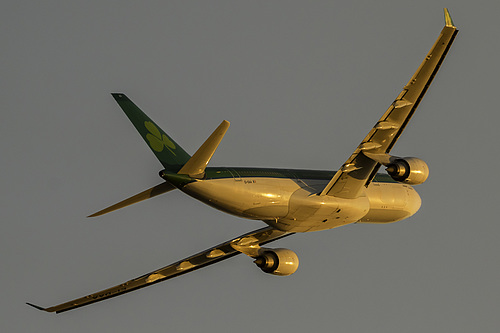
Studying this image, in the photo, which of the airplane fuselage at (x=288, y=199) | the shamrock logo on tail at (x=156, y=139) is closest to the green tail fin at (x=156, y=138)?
the shamrock logo on tail at (x=156, y=139)

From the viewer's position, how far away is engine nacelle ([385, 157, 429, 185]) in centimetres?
3981

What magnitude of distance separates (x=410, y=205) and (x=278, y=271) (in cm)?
775

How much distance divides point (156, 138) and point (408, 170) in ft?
35.1

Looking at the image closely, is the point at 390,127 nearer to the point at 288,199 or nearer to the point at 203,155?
the point at 288,199

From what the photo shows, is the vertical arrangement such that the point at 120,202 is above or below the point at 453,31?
below

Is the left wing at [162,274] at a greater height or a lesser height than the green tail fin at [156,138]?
lesser

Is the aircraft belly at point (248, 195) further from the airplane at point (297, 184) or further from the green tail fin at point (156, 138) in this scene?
the green tail fin at point (156, 138)

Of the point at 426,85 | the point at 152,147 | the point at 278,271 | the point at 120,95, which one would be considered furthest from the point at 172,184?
the point at 426,85

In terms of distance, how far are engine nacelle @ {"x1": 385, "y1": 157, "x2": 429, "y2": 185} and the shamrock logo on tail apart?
9.40m

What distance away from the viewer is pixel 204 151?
123 ft

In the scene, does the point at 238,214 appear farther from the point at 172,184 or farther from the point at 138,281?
the point at 138,281

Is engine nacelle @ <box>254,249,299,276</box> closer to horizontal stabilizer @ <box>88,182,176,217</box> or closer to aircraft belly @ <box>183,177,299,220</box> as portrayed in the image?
aircraft belly @ <box>183,177,299,220</box>

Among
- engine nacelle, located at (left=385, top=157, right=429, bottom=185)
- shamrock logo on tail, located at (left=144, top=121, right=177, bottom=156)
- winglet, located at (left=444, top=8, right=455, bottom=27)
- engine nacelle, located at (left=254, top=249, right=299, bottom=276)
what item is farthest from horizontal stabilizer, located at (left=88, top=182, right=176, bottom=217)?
winglet, located at (left=444, top=8, right=455, bottom=27)

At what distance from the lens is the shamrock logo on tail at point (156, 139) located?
4025cm
